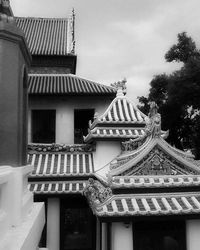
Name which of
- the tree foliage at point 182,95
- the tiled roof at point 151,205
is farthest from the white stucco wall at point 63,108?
the tree foliage at point 182,95

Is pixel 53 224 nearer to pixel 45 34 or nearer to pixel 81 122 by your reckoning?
pixel 81 122

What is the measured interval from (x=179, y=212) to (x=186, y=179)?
104 cm

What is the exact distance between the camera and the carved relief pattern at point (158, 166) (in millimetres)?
7715

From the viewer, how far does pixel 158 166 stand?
779cm

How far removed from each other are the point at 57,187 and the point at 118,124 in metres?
3.27

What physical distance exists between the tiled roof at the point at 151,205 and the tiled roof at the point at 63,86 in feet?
24.9

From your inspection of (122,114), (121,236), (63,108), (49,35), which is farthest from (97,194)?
(49,35)

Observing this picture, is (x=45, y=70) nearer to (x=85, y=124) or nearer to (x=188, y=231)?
(x=85, y=124)

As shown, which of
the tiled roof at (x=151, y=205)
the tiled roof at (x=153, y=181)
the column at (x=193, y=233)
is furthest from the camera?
the column at (x=193, y=233)

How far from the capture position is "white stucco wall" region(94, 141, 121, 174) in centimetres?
1162

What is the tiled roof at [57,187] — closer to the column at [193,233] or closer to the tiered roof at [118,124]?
the tiered roof at [118,124]

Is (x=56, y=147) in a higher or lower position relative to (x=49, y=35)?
lower

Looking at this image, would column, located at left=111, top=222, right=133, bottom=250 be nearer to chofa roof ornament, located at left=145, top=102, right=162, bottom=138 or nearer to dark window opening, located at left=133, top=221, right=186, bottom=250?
dark window opening, located at left=133, top=221, right=186, bottom=250

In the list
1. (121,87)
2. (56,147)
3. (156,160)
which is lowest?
(156,160)
